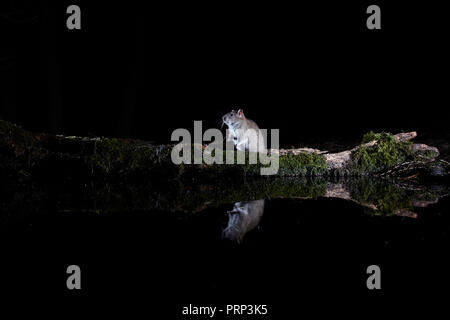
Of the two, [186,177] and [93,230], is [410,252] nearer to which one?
[93,230]

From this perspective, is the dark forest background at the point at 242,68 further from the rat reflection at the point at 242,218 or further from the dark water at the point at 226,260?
the dark water at the point at 226,260

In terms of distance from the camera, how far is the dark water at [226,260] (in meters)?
1.92

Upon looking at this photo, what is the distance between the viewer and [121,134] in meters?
12.8

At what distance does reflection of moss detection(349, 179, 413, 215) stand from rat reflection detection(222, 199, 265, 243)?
1124 millimetres

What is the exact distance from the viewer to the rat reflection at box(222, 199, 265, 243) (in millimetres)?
2904

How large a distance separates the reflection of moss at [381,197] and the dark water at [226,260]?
0.40 m

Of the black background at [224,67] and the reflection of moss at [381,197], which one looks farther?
the black background at [224,67]

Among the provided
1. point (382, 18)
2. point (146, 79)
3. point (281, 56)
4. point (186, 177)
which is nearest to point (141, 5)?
point (146, 79)

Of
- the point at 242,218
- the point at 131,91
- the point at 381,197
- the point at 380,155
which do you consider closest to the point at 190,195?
the point at 242,218

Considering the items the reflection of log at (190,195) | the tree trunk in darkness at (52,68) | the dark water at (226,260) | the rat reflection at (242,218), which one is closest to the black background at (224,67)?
the tree trunk in darkness at (52,68)

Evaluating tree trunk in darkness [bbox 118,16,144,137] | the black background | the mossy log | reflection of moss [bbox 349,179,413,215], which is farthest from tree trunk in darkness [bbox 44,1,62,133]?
reflection of moss [bbox 349,179,413,215]

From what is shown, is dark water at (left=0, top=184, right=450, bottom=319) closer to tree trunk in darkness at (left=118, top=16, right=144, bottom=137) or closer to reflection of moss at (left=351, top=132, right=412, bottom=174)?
reflection of moss at (left=351, top=132, right=412, bottom=174)

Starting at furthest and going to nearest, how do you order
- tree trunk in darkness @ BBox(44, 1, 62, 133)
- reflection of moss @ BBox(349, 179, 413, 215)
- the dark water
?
tree trunk in darkness @ BBox(44, 1, 62, 133) < reflection of moss @ BBox(349, 179, 413, 215) < the dark water
